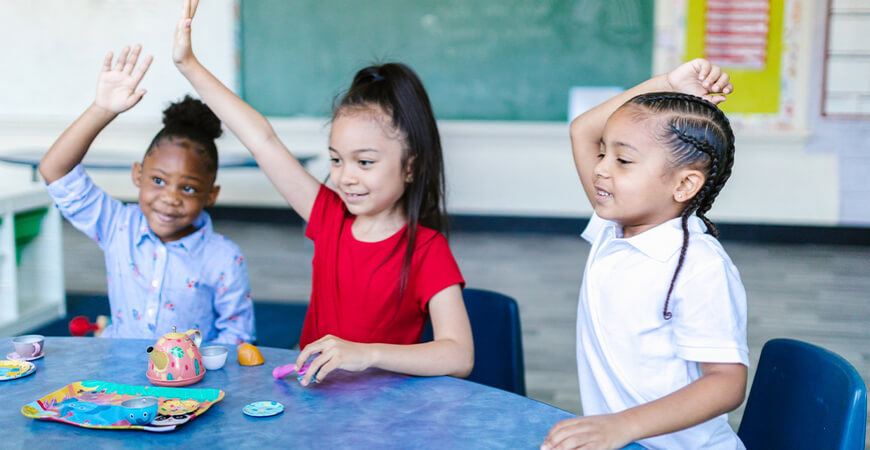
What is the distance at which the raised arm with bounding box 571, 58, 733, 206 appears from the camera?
4.14 feet

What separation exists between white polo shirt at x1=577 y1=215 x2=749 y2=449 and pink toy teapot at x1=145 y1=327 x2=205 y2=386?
23.2 inches

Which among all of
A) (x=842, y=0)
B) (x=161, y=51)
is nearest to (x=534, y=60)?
(x=842, y=0)

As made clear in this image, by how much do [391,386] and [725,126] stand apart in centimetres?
61

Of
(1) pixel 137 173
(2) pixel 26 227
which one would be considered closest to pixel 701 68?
(1) pixel 137 173

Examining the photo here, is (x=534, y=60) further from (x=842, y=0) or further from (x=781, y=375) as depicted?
(x=781, y=375)

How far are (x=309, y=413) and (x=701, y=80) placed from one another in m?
0.83

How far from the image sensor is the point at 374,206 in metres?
1.33

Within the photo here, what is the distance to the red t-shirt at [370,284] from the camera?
53.0 inches

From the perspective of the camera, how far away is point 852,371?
3.31 ft

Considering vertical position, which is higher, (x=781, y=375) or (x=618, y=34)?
(x=618, y=34)

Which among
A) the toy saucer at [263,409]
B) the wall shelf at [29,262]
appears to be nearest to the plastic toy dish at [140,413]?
the toy saucer at [263,409]

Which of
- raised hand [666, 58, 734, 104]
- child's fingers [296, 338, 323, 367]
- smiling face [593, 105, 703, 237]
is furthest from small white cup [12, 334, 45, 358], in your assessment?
raised hand [666, 58, 734, 104]

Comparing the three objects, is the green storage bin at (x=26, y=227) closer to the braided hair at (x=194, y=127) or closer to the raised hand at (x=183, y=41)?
the braided hair at (x=194, y=127)

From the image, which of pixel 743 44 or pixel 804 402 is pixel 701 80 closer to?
pixel 804 402
